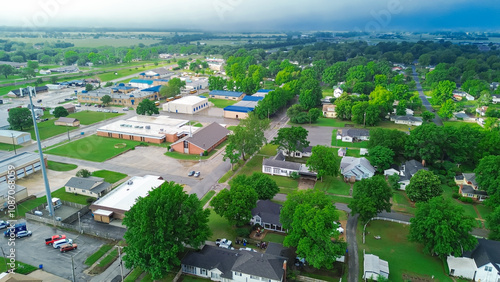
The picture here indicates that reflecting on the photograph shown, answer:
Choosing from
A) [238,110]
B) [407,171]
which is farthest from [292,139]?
[238,110]

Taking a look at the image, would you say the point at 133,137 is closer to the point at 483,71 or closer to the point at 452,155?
the point at 452,155

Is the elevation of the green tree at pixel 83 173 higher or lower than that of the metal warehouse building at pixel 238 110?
lower

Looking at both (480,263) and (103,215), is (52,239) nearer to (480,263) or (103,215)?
(103,215)

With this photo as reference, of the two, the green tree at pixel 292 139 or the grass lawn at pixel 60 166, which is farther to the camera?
the green tree at pixel 292 139

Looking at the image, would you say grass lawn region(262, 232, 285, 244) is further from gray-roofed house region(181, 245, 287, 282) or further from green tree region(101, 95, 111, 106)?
green tree region(101, 95, 111, 106)

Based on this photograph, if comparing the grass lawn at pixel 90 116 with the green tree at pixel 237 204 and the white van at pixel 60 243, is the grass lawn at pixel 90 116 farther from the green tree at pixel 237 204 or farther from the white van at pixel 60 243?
the green tree at pixel 237 204

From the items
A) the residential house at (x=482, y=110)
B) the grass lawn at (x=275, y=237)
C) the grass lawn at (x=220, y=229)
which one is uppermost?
the residential house at (x=482, y=110)

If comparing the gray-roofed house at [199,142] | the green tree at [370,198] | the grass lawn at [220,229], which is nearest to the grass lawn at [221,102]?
the gray-roofed house at [199,142]

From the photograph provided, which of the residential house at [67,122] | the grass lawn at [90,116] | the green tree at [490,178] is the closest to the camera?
the green tree at [490,178]
